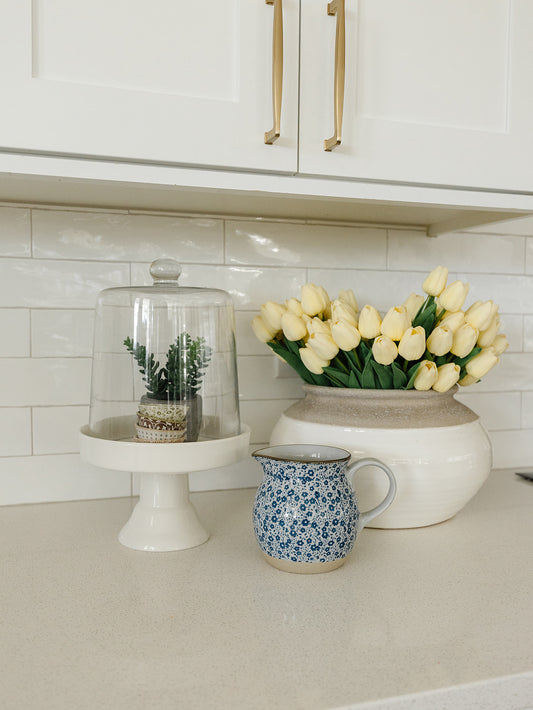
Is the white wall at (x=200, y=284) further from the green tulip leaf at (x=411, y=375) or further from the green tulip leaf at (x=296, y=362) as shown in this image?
the green tulip leaf at (x=411, y=375)

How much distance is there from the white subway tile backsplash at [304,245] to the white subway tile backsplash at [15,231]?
363 millimetres

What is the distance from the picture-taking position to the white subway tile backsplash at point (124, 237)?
1.13m

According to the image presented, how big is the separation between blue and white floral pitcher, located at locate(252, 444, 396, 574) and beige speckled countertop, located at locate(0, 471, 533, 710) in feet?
0.09

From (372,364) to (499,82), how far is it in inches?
19.1

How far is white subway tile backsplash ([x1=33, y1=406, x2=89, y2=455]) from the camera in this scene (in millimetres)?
1143

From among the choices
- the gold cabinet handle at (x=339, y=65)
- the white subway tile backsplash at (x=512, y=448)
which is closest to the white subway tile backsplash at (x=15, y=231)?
the gold cabinet handle at (x=339, y=65)

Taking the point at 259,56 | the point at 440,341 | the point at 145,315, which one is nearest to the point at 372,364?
the point at 440,341

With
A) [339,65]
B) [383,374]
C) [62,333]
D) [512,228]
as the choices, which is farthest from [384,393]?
[512,228]

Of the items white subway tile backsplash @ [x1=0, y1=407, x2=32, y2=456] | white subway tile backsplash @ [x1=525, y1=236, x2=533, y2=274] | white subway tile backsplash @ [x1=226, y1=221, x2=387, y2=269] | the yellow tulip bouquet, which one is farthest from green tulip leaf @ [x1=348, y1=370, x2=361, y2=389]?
white subway tile backsplash @ [x1=525, y1=236, x2=533, y2=274]

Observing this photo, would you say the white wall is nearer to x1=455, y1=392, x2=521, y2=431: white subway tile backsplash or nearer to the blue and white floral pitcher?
x1=455, y1=392, x2=521, y2=431: white subway tile backsplash

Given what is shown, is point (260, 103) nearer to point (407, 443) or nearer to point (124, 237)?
point (124, 237)

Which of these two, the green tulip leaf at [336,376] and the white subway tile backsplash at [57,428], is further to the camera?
the white subway tile backsplash at [57,428]

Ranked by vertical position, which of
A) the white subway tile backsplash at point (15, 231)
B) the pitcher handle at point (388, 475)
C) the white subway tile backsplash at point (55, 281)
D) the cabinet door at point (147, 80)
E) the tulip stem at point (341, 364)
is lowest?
the pitcher handle at point (388, 475)

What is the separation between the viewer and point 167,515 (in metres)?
0.93
